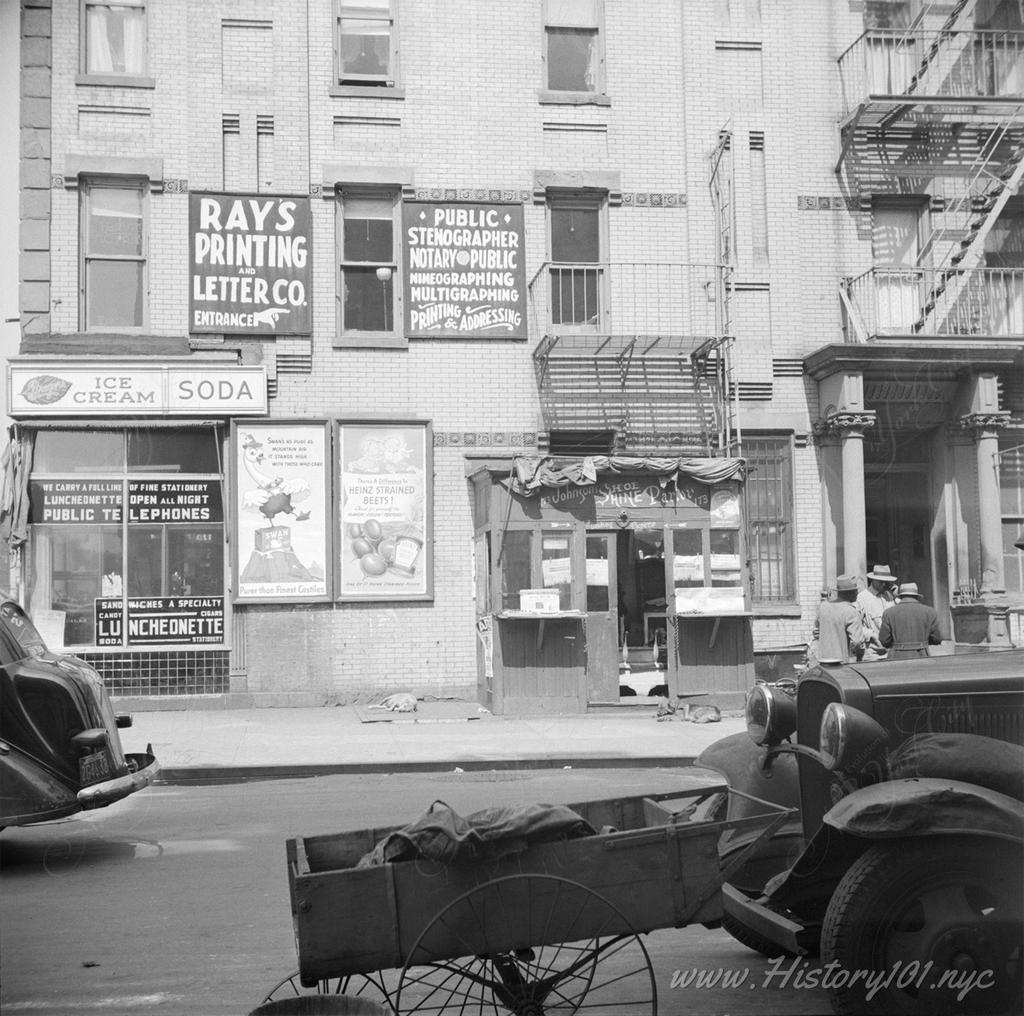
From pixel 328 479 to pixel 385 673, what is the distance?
110 inches

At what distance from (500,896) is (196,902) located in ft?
11.6

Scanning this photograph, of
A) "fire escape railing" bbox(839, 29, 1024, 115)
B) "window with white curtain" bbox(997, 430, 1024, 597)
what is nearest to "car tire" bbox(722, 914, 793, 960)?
"window with white curtain" bbox(997, 430, 1024, 597)

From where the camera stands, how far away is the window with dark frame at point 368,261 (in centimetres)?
1742

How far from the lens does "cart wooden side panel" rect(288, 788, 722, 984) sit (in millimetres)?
3945

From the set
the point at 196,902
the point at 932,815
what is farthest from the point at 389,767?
the point at 932,815

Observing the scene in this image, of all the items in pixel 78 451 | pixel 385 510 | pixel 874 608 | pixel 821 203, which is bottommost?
pixel 874 608

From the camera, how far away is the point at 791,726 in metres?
5.43

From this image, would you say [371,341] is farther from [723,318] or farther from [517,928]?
[517,928]

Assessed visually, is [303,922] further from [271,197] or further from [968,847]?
[271,197]

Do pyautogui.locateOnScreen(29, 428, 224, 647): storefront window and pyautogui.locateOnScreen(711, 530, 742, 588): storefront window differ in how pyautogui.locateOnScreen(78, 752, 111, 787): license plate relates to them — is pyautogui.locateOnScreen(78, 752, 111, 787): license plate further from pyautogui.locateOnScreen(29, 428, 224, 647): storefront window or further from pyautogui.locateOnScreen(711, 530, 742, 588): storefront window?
pyautogui.locateOnScreen(711, 530, 742, 588): storefront window

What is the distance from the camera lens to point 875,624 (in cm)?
1369

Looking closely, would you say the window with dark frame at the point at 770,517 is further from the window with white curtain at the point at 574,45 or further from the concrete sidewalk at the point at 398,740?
the window with white curtain at the point at 574,45

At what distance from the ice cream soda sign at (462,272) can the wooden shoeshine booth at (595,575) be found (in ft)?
7.69

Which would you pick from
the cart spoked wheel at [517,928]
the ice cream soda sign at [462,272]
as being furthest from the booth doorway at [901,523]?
the cart spoked wheel at [517,928]
